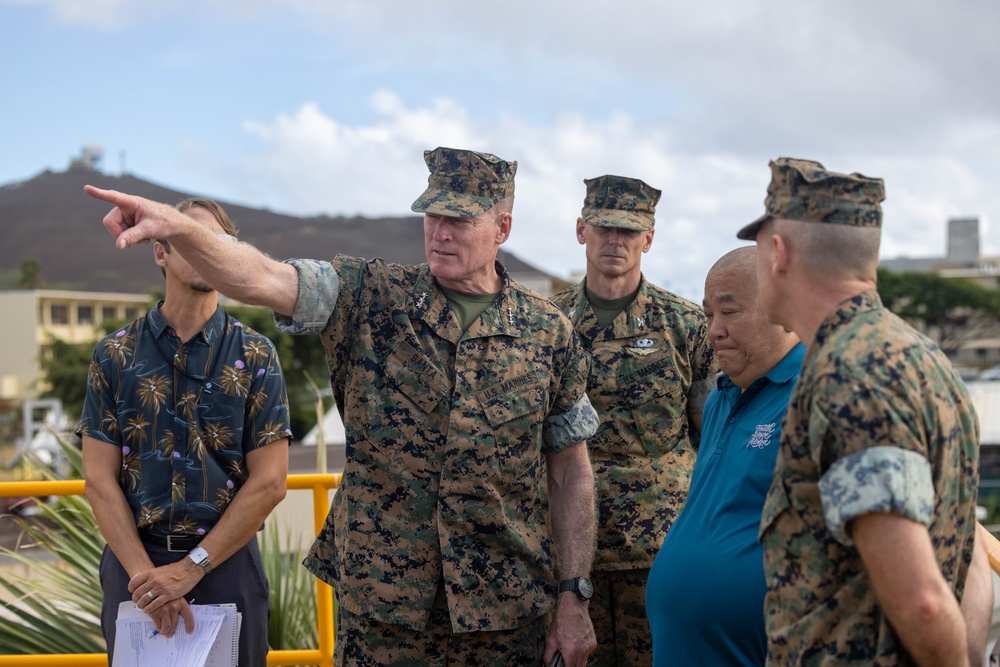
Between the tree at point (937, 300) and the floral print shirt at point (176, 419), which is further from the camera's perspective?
the tree at point (937, 300)

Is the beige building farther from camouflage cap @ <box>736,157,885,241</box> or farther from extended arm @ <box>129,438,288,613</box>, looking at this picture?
camouflage cap @ <box>736,157,885,241</box>

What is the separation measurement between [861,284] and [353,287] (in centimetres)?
150

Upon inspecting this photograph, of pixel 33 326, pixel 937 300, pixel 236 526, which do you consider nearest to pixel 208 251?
pixel 236 526

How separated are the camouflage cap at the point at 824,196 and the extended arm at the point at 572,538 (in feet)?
4.48

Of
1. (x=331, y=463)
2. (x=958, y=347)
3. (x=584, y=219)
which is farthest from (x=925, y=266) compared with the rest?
(x=584, y=219)

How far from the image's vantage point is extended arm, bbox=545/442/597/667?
3.09 m

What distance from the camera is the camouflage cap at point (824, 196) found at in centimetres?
204

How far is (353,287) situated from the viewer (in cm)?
300

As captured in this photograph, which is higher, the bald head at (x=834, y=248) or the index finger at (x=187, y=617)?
the bald head at (x=834, y=248)

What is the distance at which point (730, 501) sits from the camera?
2.75 meters

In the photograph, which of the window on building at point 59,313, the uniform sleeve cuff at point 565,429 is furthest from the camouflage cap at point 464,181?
the window on building at point 59,313

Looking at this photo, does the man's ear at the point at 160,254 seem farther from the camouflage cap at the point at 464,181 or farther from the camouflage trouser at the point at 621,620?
the camouflage trouser at the point at 621,620

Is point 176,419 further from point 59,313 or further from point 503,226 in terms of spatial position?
point 59,313

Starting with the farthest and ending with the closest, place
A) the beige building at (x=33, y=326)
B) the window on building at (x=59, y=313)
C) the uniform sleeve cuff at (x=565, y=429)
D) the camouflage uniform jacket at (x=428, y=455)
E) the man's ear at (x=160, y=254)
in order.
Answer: the window on building at (x=59, y=313) < the beige building at (x=33, y=326) < the man's ear at (x=160, y=254) < the uniform sleeve cuff at (x=565, y=429) < the camouflage uniform jacket at (x=428, y=455)
